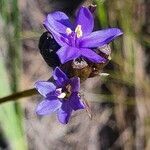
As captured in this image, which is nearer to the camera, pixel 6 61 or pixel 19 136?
pixel 19 136

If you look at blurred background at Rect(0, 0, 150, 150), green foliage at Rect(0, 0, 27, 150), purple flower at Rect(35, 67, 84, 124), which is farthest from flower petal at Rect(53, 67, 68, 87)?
blurred background at Rect(0, 0, 150, 150)

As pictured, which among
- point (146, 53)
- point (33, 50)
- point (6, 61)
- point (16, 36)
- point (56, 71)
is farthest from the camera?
point (146, 53)

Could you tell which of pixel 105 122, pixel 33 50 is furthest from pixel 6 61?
pixel 105 122

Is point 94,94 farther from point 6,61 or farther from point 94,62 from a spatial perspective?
point 94,62

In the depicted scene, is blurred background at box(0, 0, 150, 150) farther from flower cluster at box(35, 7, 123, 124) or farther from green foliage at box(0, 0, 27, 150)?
flower cluster at box(35, 7, 123, 124)

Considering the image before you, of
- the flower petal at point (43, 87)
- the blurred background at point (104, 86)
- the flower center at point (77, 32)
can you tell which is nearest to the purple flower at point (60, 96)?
the flower petal at point (43, 87)

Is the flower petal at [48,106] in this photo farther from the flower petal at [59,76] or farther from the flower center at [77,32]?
the flower center at [77,32]

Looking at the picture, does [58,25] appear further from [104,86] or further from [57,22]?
[104,86]
